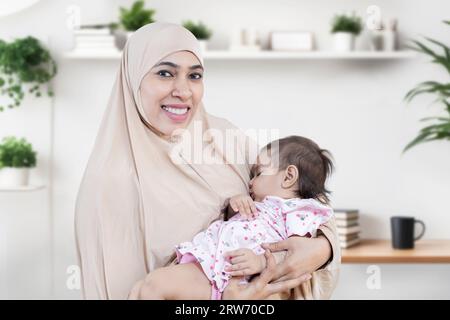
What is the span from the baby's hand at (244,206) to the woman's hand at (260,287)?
8 centimetres

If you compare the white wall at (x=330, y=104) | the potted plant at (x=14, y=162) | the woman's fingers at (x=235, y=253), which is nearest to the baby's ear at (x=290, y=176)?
the woman's fingers at (x=235, y=253)

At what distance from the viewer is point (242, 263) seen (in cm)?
105

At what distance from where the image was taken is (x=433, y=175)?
259cm

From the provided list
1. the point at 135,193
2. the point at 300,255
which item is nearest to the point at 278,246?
the point at 300,255

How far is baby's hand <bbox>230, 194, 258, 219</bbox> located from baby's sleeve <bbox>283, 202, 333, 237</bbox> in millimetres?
65

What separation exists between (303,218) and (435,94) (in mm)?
1618

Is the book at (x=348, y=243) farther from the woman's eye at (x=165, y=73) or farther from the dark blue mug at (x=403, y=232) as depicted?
the woman's eye at (x=165, y=73)

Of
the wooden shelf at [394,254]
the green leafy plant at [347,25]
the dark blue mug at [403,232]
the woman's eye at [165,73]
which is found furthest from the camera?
the green leafy plant at [347,25]

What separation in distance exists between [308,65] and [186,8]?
0.56 m

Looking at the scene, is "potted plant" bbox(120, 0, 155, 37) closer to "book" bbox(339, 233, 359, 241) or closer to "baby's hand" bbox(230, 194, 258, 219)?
"book" bbox(339, 233, 359, 241)

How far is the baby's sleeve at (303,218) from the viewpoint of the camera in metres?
1.14

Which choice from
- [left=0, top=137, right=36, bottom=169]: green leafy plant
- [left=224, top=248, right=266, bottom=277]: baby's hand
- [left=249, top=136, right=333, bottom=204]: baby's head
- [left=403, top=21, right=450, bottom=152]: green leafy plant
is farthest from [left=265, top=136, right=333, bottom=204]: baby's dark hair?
[left=0, top=137, right=36, bottom=169]: green leafy plant

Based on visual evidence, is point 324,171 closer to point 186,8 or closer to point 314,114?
point 314,114

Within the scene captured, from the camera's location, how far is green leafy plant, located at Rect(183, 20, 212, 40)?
2.45m
